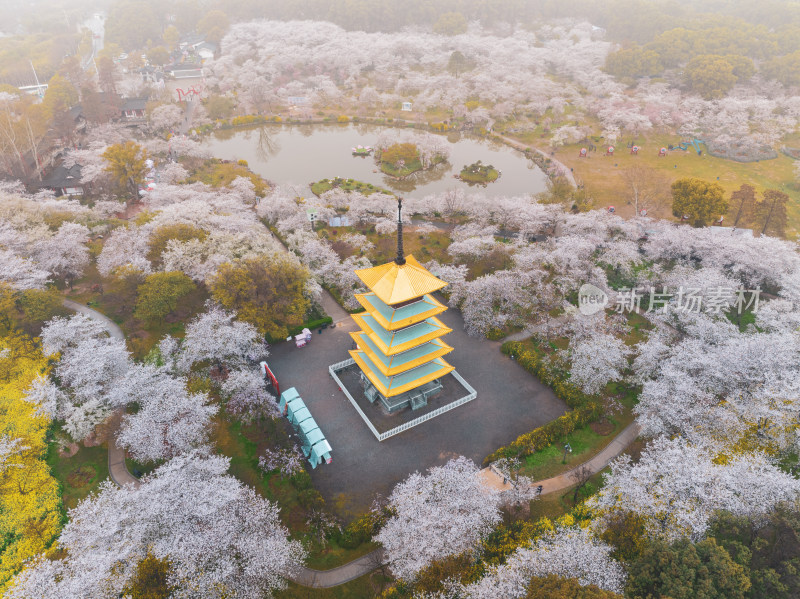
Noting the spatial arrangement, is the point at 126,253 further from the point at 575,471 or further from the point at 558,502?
the point at 575,471

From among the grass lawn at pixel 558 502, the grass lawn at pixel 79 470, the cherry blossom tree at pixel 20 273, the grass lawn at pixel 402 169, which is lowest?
the grass lawn at pixel 558 502

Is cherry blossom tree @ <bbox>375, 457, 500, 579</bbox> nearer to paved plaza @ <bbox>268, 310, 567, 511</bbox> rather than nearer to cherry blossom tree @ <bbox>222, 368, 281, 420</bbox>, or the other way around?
paved plaza @ <bbox>268, 310, 567, 511</bbox>

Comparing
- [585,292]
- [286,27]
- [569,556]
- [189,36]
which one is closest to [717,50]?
[585,292]

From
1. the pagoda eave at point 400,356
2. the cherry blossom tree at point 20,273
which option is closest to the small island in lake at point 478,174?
the pagoda eave at point 400,356

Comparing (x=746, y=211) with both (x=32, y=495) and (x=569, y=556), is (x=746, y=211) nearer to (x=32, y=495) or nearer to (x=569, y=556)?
(x=569, y=556)

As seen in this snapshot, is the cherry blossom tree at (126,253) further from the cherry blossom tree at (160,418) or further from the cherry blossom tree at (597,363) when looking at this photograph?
the cherry blossom tree at (597,363)

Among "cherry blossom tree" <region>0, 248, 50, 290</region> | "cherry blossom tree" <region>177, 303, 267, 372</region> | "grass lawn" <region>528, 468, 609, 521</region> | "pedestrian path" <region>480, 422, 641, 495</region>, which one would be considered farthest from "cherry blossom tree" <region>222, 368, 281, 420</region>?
"cherry blossom tree" <region>0, 248, 50, 290</region>

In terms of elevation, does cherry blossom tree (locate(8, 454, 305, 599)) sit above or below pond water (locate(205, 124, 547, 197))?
below
